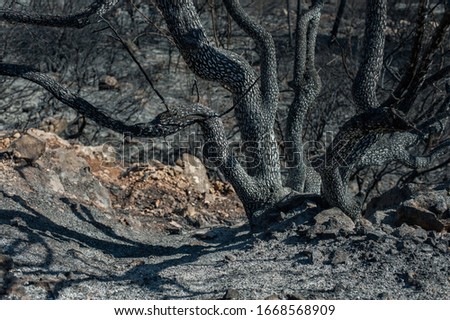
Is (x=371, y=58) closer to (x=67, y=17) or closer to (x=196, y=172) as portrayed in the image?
(x=67, y=17)

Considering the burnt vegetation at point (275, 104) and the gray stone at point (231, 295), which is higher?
the burnt vegetation at point (275, 104)

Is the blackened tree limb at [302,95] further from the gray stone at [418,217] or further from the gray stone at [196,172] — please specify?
the gray stone at [196,172]

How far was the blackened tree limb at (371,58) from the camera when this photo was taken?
636cm

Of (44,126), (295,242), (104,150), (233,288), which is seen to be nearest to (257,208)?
(295,242)

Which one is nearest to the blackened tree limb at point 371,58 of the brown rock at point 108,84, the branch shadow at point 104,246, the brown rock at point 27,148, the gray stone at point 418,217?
the gray stone at point 418,217

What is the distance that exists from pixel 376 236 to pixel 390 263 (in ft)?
1.37

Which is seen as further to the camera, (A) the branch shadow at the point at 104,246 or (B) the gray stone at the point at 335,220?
(B) the gray stone at the point at 335,220

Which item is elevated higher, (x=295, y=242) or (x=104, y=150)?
(x=104, y=150)

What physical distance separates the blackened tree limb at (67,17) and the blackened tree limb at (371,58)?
1945 millimetres

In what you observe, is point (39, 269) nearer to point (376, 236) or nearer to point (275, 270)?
point (275, 270)

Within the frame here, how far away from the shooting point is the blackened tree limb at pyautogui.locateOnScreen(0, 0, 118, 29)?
649 cm

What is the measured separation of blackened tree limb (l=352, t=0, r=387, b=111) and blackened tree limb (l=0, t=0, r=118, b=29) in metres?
1.94

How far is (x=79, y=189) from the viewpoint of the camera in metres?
8.58

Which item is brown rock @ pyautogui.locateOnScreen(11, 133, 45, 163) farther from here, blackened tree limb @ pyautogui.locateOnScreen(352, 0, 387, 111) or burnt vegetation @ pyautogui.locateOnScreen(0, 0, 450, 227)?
blackened tree limb @ pyautogui.locateOnScreen(352, 0, 387, 111)
